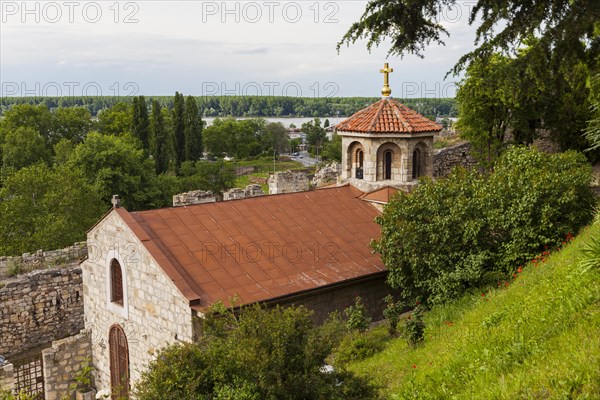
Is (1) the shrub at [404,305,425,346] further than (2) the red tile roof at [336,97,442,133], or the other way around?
(2) the red tile roof at [336,97,442,133]

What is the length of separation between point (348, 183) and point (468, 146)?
11784 mm

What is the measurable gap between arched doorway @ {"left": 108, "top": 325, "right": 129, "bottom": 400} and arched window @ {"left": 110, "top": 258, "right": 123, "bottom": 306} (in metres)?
0.68

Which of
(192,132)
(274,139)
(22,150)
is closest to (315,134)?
(274,139)

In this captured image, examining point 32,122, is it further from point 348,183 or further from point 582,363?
point 582,363

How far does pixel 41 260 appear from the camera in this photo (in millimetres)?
22062

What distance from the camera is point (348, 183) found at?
1808 cm

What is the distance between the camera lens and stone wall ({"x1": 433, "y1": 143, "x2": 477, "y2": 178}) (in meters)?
26.9

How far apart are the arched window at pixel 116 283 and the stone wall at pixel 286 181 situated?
8986mm

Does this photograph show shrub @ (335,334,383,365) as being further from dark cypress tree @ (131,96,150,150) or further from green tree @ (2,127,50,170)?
dark cypress tree @ (131,96,150,150)

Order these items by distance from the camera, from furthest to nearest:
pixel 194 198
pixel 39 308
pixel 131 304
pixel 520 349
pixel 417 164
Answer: pixel 194 198 < pixel 39 308 < pixel 417 164 < pixel 131 304 < pixel 520 349

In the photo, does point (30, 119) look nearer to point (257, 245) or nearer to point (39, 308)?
point (39, 308)

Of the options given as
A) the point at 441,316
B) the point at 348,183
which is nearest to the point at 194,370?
the point at 441,316

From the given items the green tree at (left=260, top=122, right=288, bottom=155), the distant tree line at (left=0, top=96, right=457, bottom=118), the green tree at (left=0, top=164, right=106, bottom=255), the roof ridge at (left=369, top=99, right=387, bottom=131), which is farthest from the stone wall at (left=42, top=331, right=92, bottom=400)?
the distant tree line at (left=0, top=96, right=457, bottom=118)

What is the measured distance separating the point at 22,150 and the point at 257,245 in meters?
36.3
